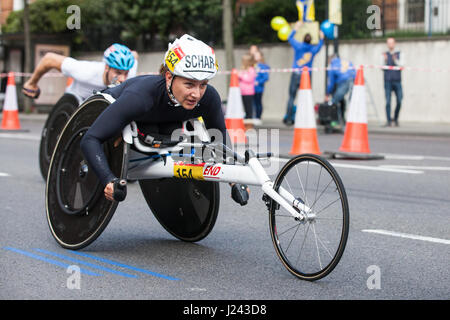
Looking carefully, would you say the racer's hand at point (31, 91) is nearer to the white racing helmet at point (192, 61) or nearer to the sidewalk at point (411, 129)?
the white racing helmet at point (192, 61)

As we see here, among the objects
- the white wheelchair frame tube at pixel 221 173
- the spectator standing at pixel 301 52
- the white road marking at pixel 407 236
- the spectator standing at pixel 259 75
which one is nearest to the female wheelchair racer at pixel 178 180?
the white wheelchair frame tube at pixel 221 173

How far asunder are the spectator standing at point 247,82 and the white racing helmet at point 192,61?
12538mm

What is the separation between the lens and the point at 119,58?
793 cm

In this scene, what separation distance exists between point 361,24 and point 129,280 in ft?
59.0

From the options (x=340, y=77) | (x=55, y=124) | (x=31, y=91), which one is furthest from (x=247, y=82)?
(x=31, y=91)

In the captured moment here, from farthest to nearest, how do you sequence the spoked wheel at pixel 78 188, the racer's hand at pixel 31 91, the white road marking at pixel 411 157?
the white road marking at pixel 411 157
the racer's hand at pixel 31 91
the spoked wheel at pixel 78 188

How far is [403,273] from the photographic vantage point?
499cm

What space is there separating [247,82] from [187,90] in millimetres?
12577

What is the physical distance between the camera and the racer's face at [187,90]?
16.7ft

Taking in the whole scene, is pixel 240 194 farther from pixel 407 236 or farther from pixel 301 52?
pixel 301 52

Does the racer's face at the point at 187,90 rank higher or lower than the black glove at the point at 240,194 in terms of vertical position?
higher

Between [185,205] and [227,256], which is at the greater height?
[185,205]

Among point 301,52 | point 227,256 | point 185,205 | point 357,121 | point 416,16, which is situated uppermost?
point 416,16

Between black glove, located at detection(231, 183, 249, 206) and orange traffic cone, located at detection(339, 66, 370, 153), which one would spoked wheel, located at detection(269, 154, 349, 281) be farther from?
orange traffic cone, located at detection(339, 66, 370, 153)
